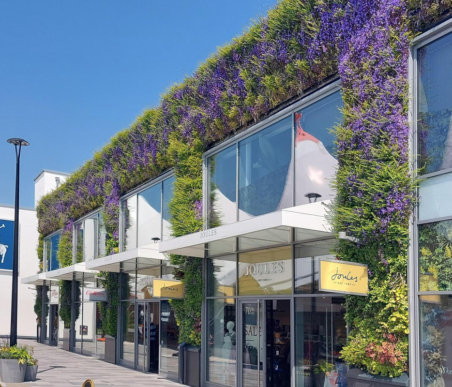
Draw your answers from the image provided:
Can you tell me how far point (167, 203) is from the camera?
714 inches

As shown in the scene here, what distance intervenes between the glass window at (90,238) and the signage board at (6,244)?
16.4 metres

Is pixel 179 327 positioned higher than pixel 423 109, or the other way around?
pixel 423 109

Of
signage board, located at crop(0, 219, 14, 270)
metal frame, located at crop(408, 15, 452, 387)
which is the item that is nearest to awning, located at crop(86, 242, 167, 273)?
metal frame, located at crop(408, 15, 452, 387)

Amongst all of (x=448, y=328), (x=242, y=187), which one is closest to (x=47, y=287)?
(x=242, y=187)

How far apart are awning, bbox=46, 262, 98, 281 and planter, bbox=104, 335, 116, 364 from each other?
2858 millimetres

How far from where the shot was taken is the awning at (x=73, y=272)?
77.5ft

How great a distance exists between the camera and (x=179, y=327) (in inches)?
662

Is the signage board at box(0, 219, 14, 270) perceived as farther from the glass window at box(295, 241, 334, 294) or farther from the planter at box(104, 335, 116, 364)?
the glass window at box(295, 241, 334, 294)

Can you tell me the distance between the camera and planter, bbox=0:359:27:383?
15336 millimetres

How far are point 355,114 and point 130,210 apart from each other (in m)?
12.4

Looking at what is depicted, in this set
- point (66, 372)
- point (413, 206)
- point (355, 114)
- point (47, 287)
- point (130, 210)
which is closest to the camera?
point (413, 206)

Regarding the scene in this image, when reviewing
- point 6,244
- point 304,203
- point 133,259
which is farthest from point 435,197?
point 6,244

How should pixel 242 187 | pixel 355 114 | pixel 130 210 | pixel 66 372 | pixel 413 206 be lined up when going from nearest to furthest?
pixel 413 206 < pixel 355 114 < pixel 242 187 < pixel 66 372 < pixel 130 210

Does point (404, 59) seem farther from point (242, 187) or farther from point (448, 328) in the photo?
point (242, 187)
